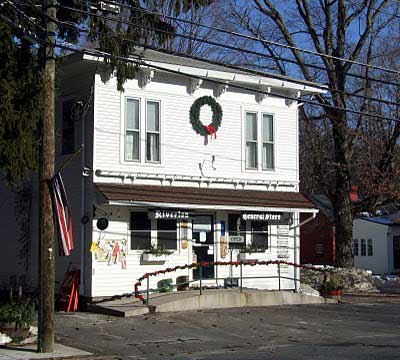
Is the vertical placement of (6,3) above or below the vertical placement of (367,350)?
above

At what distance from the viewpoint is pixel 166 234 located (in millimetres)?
21812

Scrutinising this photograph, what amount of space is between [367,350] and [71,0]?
9805 mm

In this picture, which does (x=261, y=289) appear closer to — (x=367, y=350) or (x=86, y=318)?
(x=86, y=318)

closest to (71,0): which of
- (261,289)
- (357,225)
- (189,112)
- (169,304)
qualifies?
(189,112)

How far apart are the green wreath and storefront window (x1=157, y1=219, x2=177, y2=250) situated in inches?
117

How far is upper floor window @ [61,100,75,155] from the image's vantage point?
70.4 ft

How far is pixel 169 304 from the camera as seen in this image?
63.8ft

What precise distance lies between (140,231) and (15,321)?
22.6 ft

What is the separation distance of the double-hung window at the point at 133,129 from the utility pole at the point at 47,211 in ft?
23.0

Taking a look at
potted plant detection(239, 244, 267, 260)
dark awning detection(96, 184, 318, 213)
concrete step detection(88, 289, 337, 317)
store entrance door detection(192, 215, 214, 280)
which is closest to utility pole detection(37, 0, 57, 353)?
concrete step detection(88, 289, 337, 317)

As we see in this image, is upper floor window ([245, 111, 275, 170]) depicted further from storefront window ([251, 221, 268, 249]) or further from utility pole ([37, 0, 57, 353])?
utility pole ([37, 0, 57, 353])

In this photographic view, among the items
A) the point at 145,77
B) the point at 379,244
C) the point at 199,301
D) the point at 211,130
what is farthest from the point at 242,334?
the point at 379,244

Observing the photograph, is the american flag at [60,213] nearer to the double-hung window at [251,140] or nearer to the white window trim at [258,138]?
the white window trim at [258,138]

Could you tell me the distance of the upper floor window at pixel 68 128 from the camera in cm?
2147
